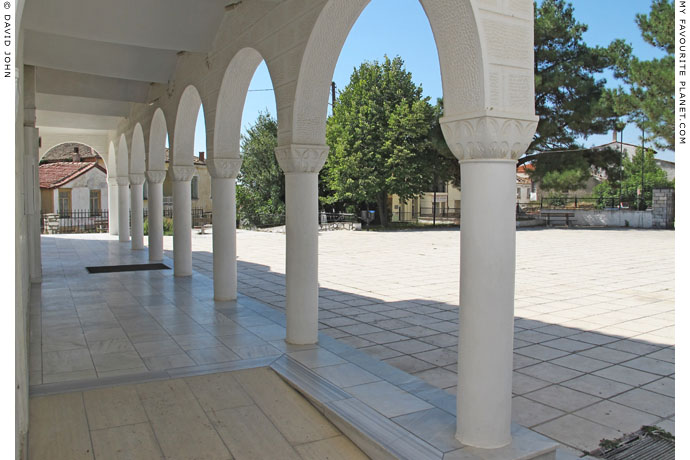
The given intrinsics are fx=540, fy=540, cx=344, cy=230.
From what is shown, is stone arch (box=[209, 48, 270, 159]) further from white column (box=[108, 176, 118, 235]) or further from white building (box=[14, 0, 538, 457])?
white column (box=[108, 176, 118, 235])

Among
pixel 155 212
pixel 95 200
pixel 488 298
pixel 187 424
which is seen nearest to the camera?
pixel 488 298

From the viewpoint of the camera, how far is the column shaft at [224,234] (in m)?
7.62

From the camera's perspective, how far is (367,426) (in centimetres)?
350

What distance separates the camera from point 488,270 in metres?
3.19

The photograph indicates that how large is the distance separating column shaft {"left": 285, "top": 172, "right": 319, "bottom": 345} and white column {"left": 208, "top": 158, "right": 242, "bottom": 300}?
2.31m

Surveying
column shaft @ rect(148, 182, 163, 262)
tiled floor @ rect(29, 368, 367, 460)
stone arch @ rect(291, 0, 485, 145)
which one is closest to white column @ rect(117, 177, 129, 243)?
column shaft @ rect(148, 182, 163, 262)

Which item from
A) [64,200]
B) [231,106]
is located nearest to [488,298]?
[231,106]

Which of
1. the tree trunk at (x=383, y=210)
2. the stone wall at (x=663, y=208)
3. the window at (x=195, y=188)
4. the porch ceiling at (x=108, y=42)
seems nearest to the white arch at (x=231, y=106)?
the porch ceiling at (x=108, y=42)

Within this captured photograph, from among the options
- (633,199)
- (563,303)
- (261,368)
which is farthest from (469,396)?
(633,199)

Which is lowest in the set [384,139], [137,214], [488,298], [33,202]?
[488,298]

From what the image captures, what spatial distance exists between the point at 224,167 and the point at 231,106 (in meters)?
0.84

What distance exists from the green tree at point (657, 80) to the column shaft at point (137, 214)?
17.5m

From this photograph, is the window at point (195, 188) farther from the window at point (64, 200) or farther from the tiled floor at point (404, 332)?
the tiled floor at point (404, 332)

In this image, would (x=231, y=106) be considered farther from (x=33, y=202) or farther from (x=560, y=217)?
(x=560, y=217)
